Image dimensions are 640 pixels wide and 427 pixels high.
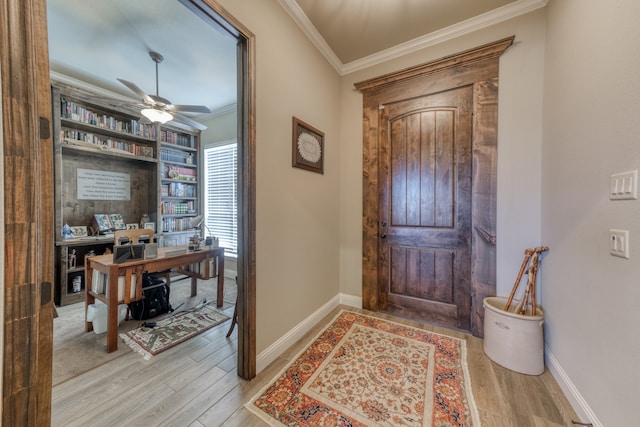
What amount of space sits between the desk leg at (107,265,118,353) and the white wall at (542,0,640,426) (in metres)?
3.13

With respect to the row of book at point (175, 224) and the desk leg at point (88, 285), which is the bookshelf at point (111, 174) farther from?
the desk leg at point (88, 285)

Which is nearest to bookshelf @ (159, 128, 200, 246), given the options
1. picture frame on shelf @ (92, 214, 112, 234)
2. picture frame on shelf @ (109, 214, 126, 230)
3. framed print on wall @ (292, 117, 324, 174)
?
picture frame on shelf @ (109, 214, 126, 230)

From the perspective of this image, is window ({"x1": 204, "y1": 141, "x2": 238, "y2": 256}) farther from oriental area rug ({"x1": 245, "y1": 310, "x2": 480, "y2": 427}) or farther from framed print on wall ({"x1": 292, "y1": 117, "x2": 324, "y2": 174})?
oriental area rug ({"x1": 245, "y1": 310, "x2": 480, "y2": 427})

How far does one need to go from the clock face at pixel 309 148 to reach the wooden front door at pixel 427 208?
74cm

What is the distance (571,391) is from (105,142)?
5.51 m

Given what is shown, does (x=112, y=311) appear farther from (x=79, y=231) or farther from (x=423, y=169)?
(x=423, y=169)

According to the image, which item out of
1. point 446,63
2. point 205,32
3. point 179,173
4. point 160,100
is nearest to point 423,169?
point 446,63

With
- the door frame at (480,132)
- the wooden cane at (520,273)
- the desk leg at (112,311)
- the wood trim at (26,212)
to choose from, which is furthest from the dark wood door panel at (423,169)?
the desk leg at (112,311)

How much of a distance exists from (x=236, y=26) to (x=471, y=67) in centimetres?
203

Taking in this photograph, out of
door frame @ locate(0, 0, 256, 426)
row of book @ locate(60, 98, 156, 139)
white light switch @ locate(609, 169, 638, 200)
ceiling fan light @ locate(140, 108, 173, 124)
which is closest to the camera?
door frame @ locate(0, 0, 256, 426)

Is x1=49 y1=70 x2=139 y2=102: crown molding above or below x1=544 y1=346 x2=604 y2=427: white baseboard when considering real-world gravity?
above

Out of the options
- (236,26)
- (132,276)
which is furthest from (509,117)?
(132,276)

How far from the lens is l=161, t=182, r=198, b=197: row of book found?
4.04 metres

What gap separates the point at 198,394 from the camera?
1473 millimetres
